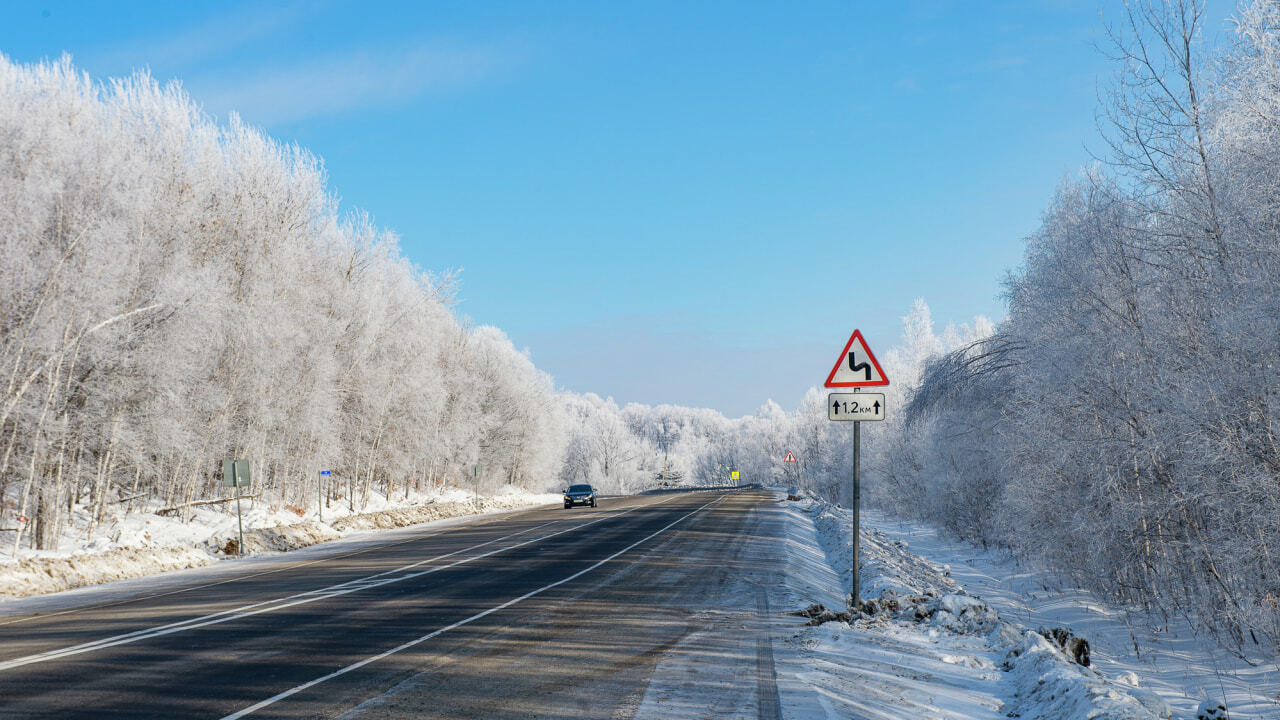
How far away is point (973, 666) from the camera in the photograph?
8.12m

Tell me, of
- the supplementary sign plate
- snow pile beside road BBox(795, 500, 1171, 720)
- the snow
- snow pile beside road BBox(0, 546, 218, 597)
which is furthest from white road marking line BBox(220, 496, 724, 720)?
snow pile beside road BBox(0, 546, 218, 597)

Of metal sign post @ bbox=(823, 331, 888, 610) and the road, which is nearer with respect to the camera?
the road

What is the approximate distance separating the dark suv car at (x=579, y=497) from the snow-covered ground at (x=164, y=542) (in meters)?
11.5

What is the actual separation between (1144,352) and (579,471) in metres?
120

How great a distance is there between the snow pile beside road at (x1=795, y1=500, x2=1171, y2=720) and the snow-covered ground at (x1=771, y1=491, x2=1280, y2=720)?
2 centimetres

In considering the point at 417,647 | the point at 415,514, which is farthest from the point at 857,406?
the point at 415,514

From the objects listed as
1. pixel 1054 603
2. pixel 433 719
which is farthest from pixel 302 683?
pixel 1054 603

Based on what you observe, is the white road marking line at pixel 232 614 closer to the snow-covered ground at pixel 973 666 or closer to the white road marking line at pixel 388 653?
the white road marking line at pixel 388 653

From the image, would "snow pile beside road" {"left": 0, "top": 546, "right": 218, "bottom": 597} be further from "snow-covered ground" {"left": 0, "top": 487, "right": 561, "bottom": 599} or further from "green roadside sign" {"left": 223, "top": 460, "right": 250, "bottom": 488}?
"green roadside sign" {"left": 223, "top": 460, "right": 250, "bottom": 488}

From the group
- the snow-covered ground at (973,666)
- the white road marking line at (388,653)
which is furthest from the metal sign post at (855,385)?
the white road marking line at (388,653)

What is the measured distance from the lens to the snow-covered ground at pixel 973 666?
652 centimetres

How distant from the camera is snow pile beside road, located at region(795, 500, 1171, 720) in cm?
604

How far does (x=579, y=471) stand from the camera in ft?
427

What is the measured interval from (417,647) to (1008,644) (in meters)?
6.81
